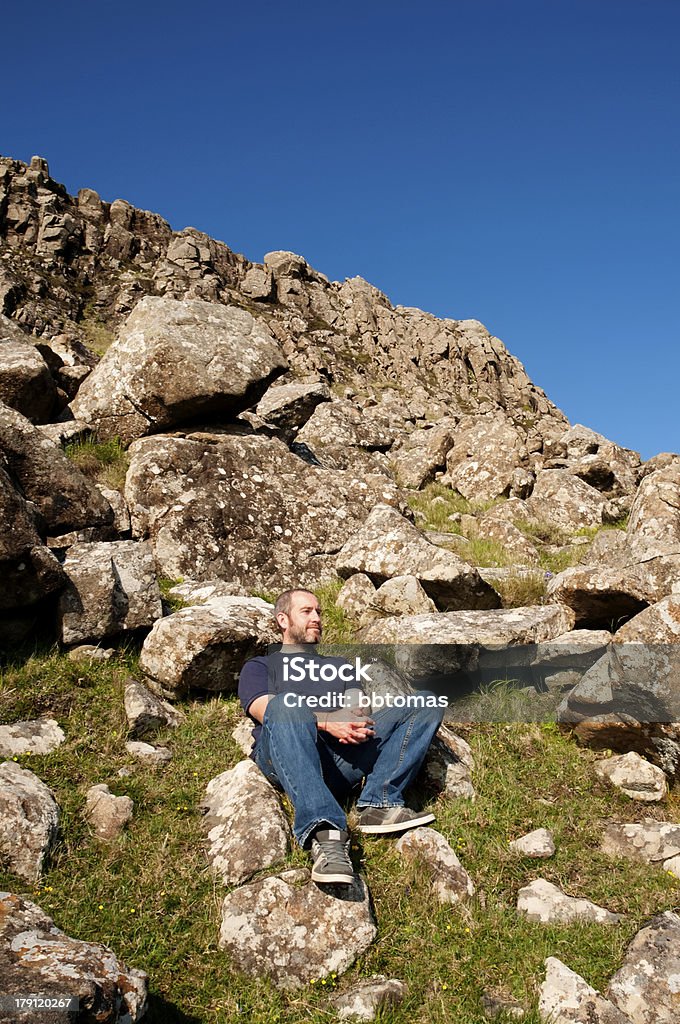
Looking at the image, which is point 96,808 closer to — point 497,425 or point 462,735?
point 462,735

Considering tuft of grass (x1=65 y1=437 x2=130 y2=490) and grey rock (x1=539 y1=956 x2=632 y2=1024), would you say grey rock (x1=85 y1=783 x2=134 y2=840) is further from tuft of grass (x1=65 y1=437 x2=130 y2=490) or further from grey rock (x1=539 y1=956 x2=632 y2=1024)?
tuft of grass (x1=65 y1=437 x2=130 y2=490)

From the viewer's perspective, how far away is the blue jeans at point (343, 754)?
510 cm

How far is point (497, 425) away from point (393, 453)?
9.95 feet

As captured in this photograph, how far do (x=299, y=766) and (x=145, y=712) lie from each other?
221cm

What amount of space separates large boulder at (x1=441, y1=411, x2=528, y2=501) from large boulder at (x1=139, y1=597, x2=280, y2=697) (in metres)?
10.2

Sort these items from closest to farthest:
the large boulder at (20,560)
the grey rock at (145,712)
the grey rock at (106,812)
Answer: the grey rock at (106,812) → the grey rock at (145,712) → the large boulder at (20,560)

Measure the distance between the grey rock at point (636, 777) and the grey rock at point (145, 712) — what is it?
Answer: 4.33 m

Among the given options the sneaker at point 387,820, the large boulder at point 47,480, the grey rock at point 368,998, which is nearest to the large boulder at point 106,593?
the large boulder at point 47,480

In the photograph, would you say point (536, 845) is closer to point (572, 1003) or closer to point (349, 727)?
point (572, 1003)

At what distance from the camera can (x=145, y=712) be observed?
21.6ft

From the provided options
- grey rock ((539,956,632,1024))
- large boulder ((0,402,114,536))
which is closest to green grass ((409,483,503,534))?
large boulder ((0,402,114,536))

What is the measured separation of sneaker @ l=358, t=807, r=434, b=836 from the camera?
5379mm

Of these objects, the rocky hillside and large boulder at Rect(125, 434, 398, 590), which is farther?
large boulder at Rect(125, 434, 398, 590)

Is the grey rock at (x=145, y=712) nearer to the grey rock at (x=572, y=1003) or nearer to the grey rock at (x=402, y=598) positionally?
the grey rock at (x=402, y=598)
